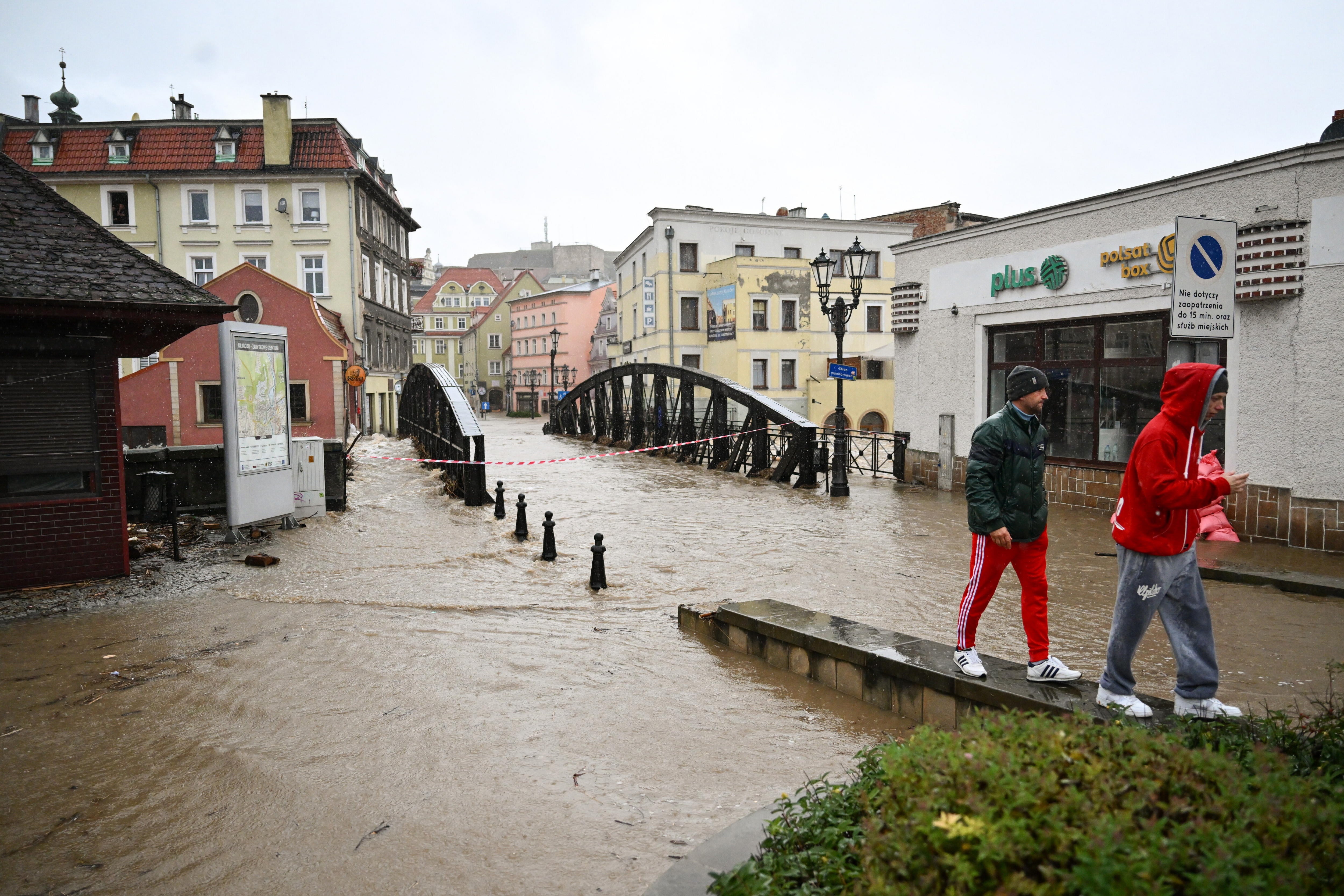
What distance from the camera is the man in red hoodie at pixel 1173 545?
394cm

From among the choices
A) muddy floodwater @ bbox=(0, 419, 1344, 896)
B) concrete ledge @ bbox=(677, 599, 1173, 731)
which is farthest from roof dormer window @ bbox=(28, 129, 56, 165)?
concrete ledge @ bbox=(677, 599, 1173, 731)

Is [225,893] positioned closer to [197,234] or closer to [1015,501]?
[1015,501]

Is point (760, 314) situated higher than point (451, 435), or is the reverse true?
point (760, 314)

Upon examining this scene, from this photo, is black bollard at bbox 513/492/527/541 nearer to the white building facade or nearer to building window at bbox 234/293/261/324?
the white building facade

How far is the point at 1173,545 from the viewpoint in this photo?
157 inches

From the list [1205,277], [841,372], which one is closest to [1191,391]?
[1205,277]

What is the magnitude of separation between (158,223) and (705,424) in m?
28.0

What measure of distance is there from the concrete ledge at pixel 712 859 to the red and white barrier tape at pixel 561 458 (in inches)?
450

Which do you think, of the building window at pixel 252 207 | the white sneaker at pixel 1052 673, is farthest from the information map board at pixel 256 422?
the building window at pixel 252 207

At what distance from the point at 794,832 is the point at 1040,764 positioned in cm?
89

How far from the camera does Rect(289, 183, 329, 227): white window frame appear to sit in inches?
1425

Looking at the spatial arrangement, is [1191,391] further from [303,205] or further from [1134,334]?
A: [303,205]

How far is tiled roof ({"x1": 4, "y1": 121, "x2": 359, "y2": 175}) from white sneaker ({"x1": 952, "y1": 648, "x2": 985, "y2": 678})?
36.7m

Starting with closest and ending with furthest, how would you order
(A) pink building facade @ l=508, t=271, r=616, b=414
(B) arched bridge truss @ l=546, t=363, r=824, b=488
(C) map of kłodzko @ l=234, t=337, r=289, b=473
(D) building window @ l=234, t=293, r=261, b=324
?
(C) map of kłodzko @ l=234, t=337, r=289, b=473
(B) arched bridge truss @ l=546, t=363, r=824, b=488
(D) building window @ l=234, t=293, r=261, b=324
(A) pink building facade @ l=508, t=271, r=616, b=414
